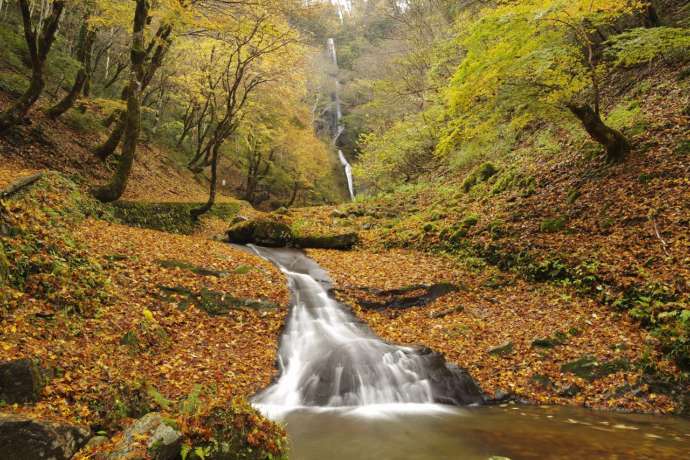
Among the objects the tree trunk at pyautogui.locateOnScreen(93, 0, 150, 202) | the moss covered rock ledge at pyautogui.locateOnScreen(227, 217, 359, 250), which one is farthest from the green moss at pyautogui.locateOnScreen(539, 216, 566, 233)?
the tree trunk at pyautogui.locateOnScreen(93, 0, 150, 202)

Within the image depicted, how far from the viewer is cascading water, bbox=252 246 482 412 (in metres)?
6.72

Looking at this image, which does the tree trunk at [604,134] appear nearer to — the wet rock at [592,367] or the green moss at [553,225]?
the green moss at [553,225]

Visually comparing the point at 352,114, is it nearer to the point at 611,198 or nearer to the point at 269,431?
the point at 611,198

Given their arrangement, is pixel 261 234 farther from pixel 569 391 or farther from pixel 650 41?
pixel 650 41

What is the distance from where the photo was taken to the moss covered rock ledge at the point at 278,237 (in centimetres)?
1534

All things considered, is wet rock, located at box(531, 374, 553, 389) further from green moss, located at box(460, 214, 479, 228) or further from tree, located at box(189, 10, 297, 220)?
tree, located at box(189, 10, 297, 220)

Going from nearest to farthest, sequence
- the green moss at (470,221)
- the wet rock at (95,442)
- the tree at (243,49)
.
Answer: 1. the wet rock at (95,442)
2. the tree at (243,49)
3. the green moss at (470,221)

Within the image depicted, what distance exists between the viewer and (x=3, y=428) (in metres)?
3.41

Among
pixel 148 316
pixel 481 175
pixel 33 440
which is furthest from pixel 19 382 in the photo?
pixel 481 175

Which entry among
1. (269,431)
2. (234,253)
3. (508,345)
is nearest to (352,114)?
(234,253)

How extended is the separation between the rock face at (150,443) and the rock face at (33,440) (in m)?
0.49

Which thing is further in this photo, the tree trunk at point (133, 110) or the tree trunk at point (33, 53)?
the tree trunk at point (133, 110)

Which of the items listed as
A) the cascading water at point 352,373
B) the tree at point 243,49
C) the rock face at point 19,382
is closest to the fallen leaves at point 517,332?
the cascading water at point 352,373

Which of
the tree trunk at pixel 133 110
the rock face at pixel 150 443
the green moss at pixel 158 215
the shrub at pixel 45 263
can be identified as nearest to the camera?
the rock face at pixel 150 443
